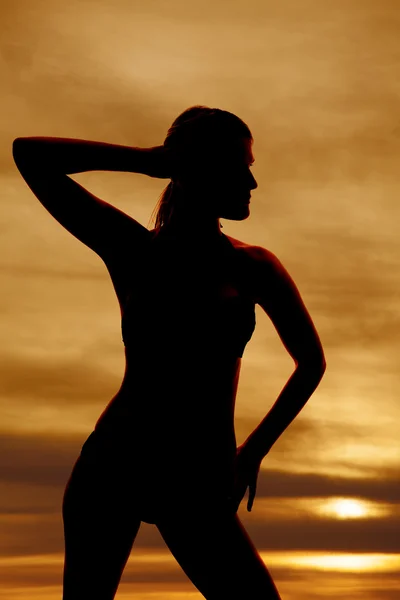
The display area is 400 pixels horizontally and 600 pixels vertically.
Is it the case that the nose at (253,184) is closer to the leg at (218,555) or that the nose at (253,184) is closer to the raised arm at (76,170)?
the raised arm at (76,170)

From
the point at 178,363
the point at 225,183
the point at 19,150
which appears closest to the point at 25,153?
the point at 19,150

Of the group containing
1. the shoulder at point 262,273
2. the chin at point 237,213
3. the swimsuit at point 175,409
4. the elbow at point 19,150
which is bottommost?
the swimsuit at point 175,409

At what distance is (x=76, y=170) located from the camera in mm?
6355

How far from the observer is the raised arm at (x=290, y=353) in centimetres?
638

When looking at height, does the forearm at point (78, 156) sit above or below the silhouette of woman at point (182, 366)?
above

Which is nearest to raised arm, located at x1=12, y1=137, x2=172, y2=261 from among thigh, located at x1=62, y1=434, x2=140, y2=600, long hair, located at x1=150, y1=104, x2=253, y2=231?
long hair, located at x1=150, y1=104, x2=253, y2=231

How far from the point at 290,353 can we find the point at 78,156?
1571 mm

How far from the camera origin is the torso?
6.27m

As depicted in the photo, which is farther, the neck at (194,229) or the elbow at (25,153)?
the neck at (194,229)

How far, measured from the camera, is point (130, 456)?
6.29 metres

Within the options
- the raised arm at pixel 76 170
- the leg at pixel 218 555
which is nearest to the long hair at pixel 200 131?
the raised arm at pixel 76 170

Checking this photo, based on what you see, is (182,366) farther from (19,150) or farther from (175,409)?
(19,150)

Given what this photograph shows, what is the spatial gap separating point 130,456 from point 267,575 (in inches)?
37.6

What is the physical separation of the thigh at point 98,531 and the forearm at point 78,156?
4.97 feet
